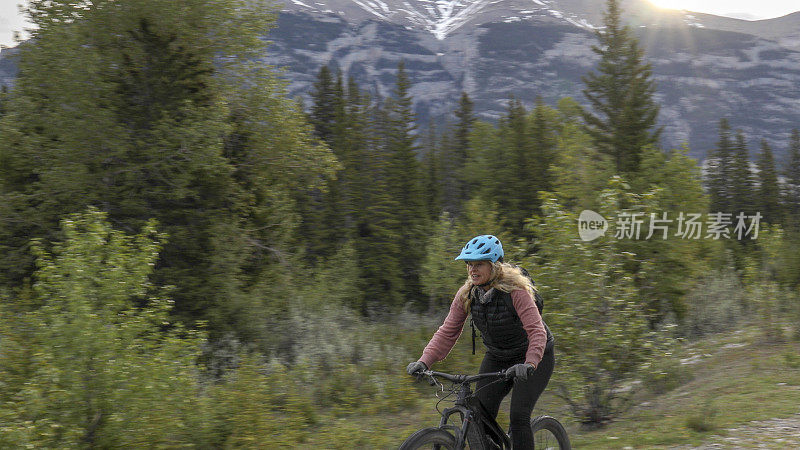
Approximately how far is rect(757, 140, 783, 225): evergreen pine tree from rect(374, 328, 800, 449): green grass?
50962mm

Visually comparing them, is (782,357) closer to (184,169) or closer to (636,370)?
(636,370)

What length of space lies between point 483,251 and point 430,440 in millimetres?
1622

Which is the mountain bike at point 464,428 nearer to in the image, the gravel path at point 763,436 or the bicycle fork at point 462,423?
the bicycle fork at point 462,423

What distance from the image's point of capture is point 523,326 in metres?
5.54

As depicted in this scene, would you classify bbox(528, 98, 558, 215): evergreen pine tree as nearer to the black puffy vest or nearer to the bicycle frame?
→ the black puffy vest

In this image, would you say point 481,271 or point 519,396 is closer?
point 481,271

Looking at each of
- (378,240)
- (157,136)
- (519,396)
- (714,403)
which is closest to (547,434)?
(519,396)

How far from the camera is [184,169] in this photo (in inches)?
732

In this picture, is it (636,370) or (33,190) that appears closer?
(636,370)

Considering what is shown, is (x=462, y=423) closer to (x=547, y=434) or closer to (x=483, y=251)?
(x=483, y=251)

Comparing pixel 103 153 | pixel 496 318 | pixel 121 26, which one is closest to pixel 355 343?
pixel 103 153

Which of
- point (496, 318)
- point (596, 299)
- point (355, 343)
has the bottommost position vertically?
point (355, 343)

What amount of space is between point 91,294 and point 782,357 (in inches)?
605

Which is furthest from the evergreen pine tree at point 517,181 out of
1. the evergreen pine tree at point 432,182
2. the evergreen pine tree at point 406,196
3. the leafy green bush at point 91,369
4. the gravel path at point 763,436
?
the leafy green bush at point 91,369
